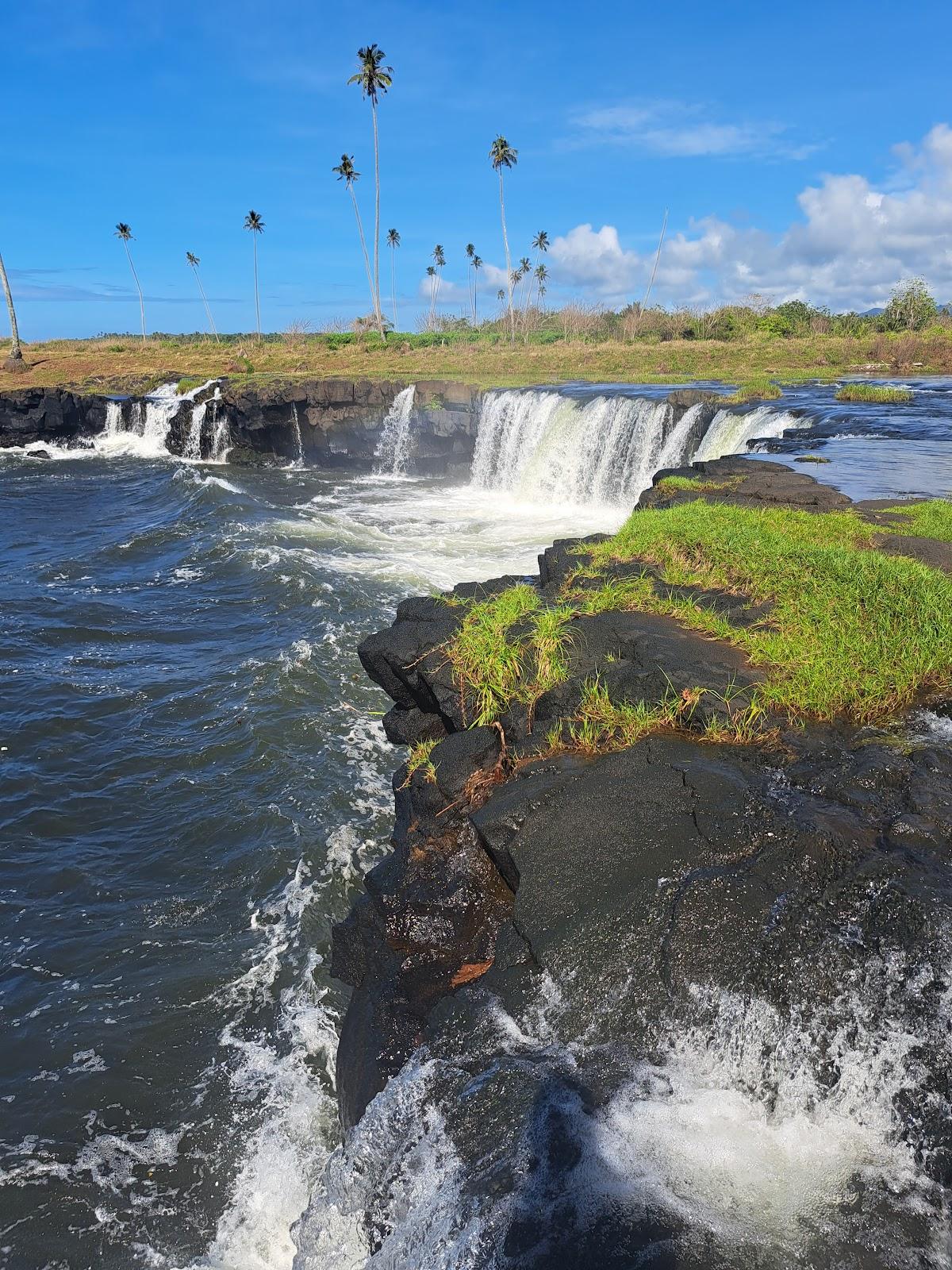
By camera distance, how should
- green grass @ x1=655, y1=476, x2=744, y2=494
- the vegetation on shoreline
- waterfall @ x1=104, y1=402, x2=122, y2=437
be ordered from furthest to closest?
waterfall @ x1=104, y1=402, x2=122, y2=437, green grass @ x1=655, y1=476, x2=744, y2=494, the vegetation on shoreline

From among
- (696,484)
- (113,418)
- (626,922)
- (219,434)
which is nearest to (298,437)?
(219,434)

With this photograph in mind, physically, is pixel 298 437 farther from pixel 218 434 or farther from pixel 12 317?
pixel 12 317

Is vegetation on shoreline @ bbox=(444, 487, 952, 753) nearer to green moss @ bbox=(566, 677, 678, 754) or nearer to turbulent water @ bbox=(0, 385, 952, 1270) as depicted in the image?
green moss @ bbox=(566, 677, 678, 754)

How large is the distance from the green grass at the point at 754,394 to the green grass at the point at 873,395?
5.78 ft

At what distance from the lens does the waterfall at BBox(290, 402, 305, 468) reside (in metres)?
29.7

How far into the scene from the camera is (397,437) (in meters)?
28.2

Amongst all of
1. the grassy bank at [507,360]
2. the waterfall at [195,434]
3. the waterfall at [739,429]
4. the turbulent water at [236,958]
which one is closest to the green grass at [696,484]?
the turbulent water at [236,958]

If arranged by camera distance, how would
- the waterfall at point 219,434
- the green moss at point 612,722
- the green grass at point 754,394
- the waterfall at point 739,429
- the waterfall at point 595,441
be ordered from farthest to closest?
the waterfall at point 219,434
the green grass at point 754,394
the waterfall at point 595,441
the waterfall at point 739,429
the green moss at point 612,722

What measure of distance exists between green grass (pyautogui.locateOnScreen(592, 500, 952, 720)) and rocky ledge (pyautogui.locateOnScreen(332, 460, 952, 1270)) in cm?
26

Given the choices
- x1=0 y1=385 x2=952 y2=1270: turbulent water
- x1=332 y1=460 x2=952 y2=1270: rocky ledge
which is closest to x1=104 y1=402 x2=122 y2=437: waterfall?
x1=0 y1=385 x2=952 y2=1270: turbulent water

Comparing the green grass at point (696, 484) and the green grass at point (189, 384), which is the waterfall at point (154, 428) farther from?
the green grass at point (696, 484)

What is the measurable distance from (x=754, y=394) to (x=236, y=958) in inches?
826

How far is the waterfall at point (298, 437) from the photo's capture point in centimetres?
2975

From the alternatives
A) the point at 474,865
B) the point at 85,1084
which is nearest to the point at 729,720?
the point at 474,865
